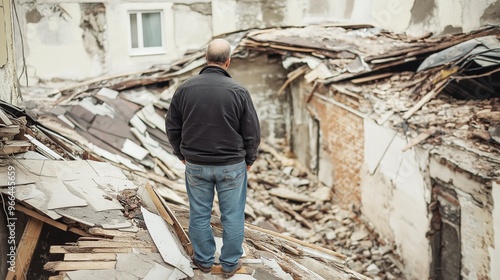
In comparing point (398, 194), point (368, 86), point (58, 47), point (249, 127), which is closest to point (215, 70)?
point (249, 127)

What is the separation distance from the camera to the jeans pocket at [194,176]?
4543 millimetres

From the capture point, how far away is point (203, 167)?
14.8 ft

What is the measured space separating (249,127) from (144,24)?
33.4 feet

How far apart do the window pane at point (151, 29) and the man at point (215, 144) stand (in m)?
9.79

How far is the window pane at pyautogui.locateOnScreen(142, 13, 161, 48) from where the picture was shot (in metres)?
13.9

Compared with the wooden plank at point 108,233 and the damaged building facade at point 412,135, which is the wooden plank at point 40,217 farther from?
the damaged building facade at point 412,135

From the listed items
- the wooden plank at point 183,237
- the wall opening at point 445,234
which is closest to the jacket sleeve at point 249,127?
the wooden plank at point 183,237

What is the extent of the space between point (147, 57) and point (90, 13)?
171 centimetres

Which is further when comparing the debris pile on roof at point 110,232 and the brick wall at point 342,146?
the brick wall at point 342,146

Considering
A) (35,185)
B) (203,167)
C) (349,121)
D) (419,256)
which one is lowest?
(419,256)

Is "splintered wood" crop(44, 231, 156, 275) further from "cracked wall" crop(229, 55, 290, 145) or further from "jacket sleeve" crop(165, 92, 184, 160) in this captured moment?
"cracked wall" crop(229, 55, 290, 145)

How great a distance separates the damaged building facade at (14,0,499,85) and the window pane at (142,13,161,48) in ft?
0.08

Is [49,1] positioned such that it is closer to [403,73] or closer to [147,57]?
[147,57]

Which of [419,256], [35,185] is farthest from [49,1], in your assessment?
[419,256]
